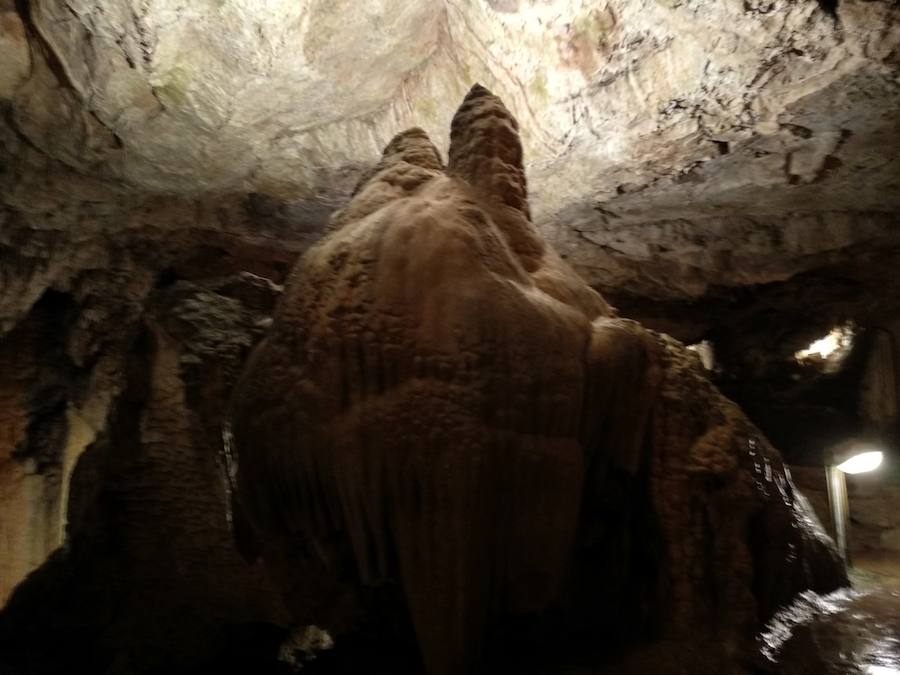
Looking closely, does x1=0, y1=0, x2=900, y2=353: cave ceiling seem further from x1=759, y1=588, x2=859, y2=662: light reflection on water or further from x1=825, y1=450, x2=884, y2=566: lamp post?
x1=825, y1=450, x2=884, y2=566: lamp post

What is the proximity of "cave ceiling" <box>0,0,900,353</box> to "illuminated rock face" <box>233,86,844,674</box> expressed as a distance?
569 millimetres

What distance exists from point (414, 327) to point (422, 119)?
2.04m

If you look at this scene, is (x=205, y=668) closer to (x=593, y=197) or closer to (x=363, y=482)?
(x=363, y=482)

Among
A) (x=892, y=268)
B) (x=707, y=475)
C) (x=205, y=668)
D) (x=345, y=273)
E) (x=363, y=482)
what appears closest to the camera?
(x=363, y=482)

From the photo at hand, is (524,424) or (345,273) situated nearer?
(524,424)

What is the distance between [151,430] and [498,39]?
315cm

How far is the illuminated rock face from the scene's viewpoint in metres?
2.45

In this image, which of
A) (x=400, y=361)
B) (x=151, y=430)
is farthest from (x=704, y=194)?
(x=151, y=430)

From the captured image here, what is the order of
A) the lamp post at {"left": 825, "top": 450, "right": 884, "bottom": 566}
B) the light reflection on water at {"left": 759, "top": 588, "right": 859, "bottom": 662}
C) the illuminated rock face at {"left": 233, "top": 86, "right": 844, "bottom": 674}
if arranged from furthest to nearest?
1. the lamp post at {"left": 825, "top": 450, "right": 884, "bottom": 566}
2. the light reflection on water at {"left": 759, "top": 588, "right": 859, "bottom": 662}
3. the illuminated rock face at {"left": 233, "top": 86, "right": 844, "bottom": 674}

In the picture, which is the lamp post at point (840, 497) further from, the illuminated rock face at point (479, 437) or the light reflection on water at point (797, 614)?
the illuminated rock face at point (479, 437)

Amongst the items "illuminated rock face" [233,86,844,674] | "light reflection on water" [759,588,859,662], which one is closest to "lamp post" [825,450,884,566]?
"light reflection on water" [759,588,859,662]

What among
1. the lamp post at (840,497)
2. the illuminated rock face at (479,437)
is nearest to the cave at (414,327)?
the illuminated rock face at (479,437)

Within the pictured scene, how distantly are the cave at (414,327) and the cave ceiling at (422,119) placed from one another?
20 millimetres

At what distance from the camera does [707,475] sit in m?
3.09
